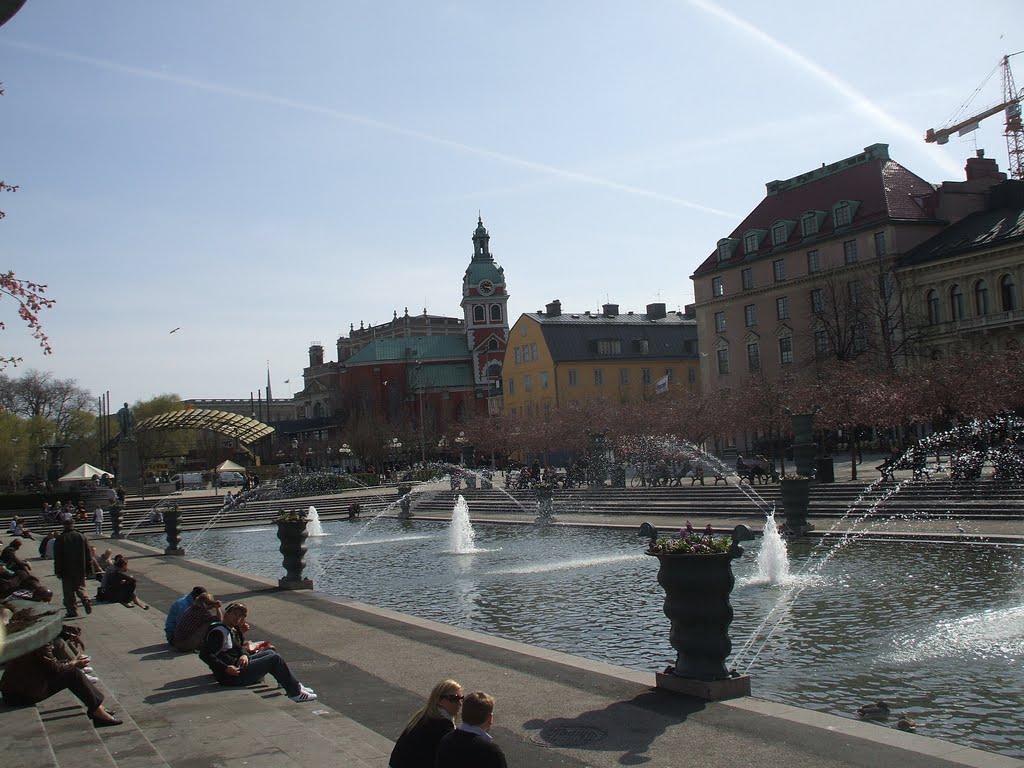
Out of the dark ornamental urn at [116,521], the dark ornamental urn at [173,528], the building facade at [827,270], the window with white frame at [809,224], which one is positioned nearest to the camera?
the dark ornamental urn at [173,528]

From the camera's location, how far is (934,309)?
5781 cm

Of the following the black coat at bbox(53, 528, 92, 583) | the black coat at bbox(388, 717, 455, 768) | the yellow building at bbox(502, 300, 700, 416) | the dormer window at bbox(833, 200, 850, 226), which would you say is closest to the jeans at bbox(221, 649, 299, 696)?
the black coat at bbox(388, 717, 455, 768)

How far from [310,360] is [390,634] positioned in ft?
572

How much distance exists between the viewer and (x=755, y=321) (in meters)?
69.7

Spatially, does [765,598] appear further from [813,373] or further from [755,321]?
[755,321]

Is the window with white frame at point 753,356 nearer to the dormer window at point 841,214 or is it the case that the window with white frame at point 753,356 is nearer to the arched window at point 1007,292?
the dormer window at point 841,214

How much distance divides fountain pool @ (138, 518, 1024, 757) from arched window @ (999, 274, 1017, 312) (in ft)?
115

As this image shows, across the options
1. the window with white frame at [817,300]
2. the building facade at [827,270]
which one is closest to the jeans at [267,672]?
A: the building facade at [827,270]

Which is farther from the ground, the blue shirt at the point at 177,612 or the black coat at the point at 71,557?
the black coat at the point at 71,557

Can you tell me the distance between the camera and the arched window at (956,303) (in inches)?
2211

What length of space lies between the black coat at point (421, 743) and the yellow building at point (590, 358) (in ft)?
252

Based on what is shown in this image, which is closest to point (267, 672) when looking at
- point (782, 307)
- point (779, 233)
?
point (782, 307)

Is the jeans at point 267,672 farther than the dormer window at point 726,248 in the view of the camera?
No

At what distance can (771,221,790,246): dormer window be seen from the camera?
2682 inches
